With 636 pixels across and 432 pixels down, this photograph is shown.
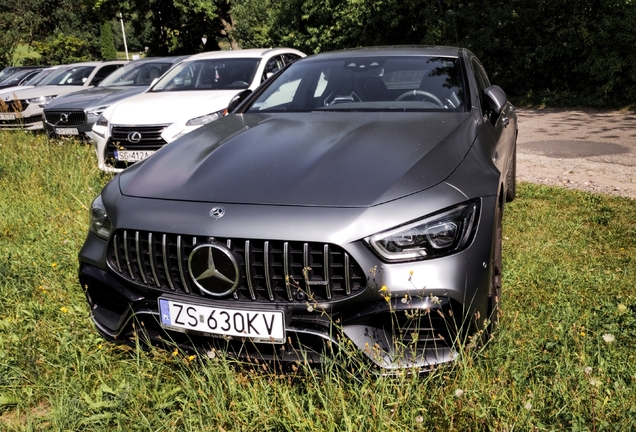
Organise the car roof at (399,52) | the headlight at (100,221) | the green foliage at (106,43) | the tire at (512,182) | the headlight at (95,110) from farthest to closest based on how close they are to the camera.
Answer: the green foliage at (106,43) < the headlight at (95,110) < the tire at (512,182) < the car roof at (399,52) < the headlight at (100,221)

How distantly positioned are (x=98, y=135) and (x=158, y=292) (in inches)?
197

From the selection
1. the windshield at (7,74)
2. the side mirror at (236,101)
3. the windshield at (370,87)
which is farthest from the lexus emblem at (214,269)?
the windshield at (7,74)

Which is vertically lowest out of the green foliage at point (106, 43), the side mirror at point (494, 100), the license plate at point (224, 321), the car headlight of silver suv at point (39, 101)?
the green foliage at point (106, 43)

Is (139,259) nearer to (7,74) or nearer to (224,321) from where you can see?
(224,321)

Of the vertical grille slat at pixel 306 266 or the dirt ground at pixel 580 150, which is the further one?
the dirt ground at pixel 580 150

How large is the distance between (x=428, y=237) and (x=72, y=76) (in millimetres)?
13118

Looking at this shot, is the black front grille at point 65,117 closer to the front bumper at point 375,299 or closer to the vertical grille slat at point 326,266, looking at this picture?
the front bumper at point 375,299

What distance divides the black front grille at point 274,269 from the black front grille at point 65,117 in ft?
24.8

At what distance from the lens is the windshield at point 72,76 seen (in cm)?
1321

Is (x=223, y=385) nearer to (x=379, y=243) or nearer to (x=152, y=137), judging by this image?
(x=379, y=243)

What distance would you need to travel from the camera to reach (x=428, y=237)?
222 cm

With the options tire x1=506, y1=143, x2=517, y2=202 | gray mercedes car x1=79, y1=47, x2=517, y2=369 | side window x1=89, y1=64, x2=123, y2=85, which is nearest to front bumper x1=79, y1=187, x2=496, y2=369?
gray mercedes car x1=79, y1=47, x2=517, y2=369

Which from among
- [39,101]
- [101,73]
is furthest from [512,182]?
[101,73]

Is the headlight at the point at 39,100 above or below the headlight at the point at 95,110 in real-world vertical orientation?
below
